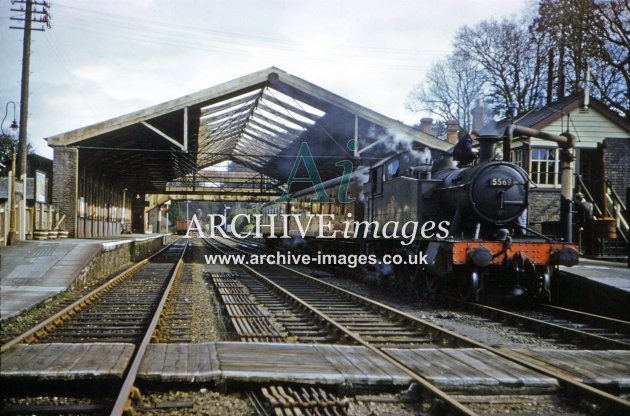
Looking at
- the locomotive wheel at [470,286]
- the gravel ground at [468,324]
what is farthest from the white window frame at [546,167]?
the locomotive wheel at [470,286]

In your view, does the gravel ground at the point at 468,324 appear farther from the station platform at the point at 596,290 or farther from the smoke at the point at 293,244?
the smoke at the point at 293,244

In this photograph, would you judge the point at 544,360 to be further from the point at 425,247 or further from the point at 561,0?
the point at 561,0

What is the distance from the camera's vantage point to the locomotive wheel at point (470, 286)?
373 inches

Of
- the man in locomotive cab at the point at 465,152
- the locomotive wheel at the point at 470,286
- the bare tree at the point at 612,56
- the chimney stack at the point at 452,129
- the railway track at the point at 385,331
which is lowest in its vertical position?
the railway track at the point at 385,331

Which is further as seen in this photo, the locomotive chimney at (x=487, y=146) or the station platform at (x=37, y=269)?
the locomotive chimney at (x=487, y=146)

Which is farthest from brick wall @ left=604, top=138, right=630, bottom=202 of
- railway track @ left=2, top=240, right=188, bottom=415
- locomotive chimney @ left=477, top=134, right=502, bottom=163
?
railway track @ left=2, top=240, right=188, bottom=415

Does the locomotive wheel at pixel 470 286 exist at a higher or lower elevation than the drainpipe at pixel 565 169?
lower

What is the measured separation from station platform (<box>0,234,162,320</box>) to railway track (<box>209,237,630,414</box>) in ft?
11.9

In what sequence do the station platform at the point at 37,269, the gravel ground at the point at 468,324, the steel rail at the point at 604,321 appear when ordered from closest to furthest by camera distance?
the gravel ground at the point at 468,324 → the steel rail at the point at 604,321 → the station platform at the point at 37,269

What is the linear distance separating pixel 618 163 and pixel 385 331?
1501 centimetres

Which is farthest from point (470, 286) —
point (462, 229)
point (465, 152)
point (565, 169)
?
point (565, 169)

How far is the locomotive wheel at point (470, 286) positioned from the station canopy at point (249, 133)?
3.69 meters

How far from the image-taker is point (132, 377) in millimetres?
4445

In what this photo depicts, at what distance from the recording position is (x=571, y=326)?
319 inches
